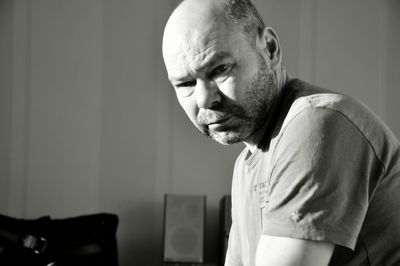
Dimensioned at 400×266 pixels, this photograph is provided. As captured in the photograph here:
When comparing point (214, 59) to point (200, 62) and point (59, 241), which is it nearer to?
point (200, 62)

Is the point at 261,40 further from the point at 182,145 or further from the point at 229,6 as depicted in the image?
the point at 182,145

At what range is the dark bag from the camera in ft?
9.36

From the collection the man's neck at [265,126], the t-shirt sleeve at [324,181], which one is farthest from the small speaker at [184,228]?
the t-shirt sleeve at [324,181]

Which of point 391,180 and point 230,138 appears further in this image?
point 230,138

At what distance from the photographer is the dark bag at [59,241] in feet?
9.36

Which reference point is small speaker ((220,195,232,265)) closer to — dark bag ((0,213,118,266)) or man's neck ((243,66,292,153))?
dark bag ((0,213,118,266))

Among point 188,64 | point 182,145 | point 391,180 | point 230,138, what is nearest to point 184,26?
point 188,64

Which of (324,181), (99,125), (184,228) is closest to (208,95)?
(324,181)

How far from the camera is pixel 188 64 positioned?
1.02m

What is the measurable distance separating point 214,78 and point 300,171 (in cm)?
26

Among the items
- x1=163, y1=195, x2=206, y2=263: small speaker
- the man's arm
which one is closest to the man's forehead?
the man's arm

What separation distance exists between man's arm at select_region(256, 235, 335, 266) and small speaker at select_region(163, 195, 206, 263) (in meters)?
2.44

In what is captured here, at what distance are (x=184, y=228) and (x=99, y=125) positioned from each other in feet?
2.74

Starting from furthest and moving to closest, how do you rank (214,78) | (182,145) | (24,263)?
(182,145) < (24,263) < (214,78)
